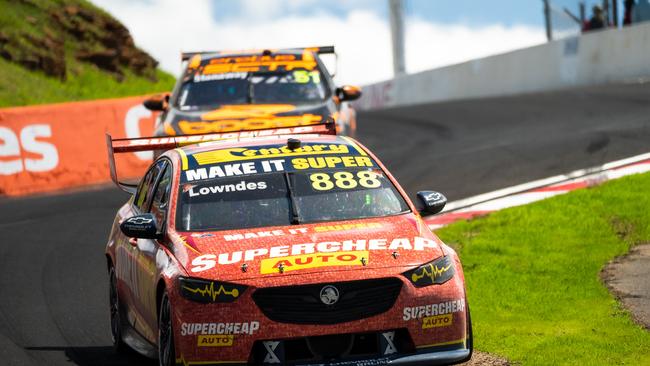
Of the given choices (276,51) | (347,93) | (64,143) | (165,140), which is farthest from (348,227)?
(64,143)

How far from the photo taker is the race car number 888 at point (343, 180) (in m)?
8.52

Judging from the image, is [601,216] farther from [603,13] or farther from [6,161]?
[603,13]

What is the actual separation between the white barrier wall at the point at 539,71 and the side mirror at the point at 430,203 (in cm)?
2040

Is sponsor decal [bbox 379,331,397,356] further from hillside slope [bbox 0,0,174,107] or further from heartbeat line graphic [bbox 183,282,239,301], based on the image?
hillside slope [bbox 0,0,174,107]

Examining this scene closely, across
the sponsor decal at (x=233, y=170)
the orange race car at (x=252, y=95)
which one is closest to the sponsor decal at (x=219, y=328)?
the sponsor decal at (x=233, y=170)

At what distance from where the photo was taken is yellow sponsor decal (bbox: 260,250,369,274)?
7.39m

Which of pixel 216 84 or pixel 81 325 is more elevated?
pixel 216 84

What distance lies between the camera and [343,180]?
8.59 m

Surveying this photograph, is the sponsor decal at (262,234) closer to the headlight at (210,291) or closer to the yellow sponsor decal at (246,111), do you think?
the headlight at (210,291)

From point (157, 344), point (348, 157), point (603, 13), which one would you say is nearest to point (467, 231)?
point (348, 157)

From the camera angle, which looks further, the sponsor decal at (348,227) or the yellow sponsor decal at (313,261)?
the sponsor decal at (348,227)

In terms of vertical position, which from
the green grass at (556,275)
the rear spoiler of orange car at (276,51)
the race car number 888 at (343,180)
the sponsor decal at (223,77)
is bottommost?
A: the green grass at (556,275)

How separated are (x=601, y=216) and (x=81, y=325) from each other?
4.88 meters

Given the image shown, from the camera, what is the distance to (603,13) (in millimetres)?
30609
